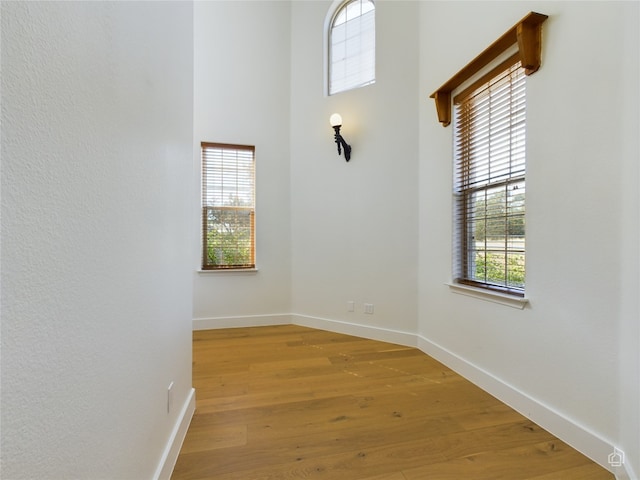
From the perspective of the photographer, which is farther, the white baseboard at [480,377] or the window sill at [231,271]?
the window sill at [231,271]

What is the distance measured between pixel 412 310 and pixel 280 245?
5.60 feet

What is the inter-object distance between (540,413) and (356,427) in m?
1.06

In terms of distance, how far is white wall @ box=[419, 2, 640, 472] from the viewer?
1258 millimetres

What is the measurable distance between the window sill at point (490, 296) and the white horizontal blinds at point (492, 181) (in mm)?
72

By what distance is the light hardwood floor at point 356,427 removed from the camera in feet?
4.36

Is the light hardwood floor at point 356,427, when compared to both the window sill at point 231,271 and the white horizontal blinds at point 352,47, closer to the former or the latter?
the window sill at point 231,271

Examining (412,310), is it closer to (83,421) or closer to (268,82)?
(83,421)

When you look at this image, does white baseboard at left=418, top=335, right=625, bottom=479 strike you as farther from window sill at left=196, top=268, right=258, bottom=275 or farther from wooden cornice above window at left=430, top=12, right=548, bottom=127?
window sill at left=196, top=268, right=258, bottom=275

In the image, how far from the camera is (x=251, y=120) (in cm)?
347

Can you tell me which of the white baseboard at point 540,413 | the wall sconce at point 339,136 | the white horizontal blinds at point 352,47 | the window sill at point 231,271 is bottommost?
the white baseboard at point 540,413

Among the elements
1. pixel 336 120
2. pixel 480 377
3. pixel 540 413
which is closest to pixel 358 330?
pixel 480 377

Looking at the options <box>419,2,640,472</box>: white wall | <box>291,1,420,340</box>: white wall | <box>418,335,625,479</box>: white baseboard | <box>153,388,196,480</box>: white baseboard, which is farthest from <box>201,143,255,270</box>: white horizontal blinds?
<box>419,2,640,472</box>: white wall

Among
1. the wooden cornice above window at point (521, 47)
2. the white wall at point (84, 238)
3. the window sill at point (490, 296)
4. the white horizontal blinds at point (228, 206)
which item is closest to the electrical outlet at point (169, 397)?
the white wall at point (84, 238)

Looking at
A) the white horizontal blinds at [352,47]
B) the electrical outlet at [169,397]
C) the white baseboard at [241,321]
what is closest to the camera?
the electrical outlet at [169,397]
